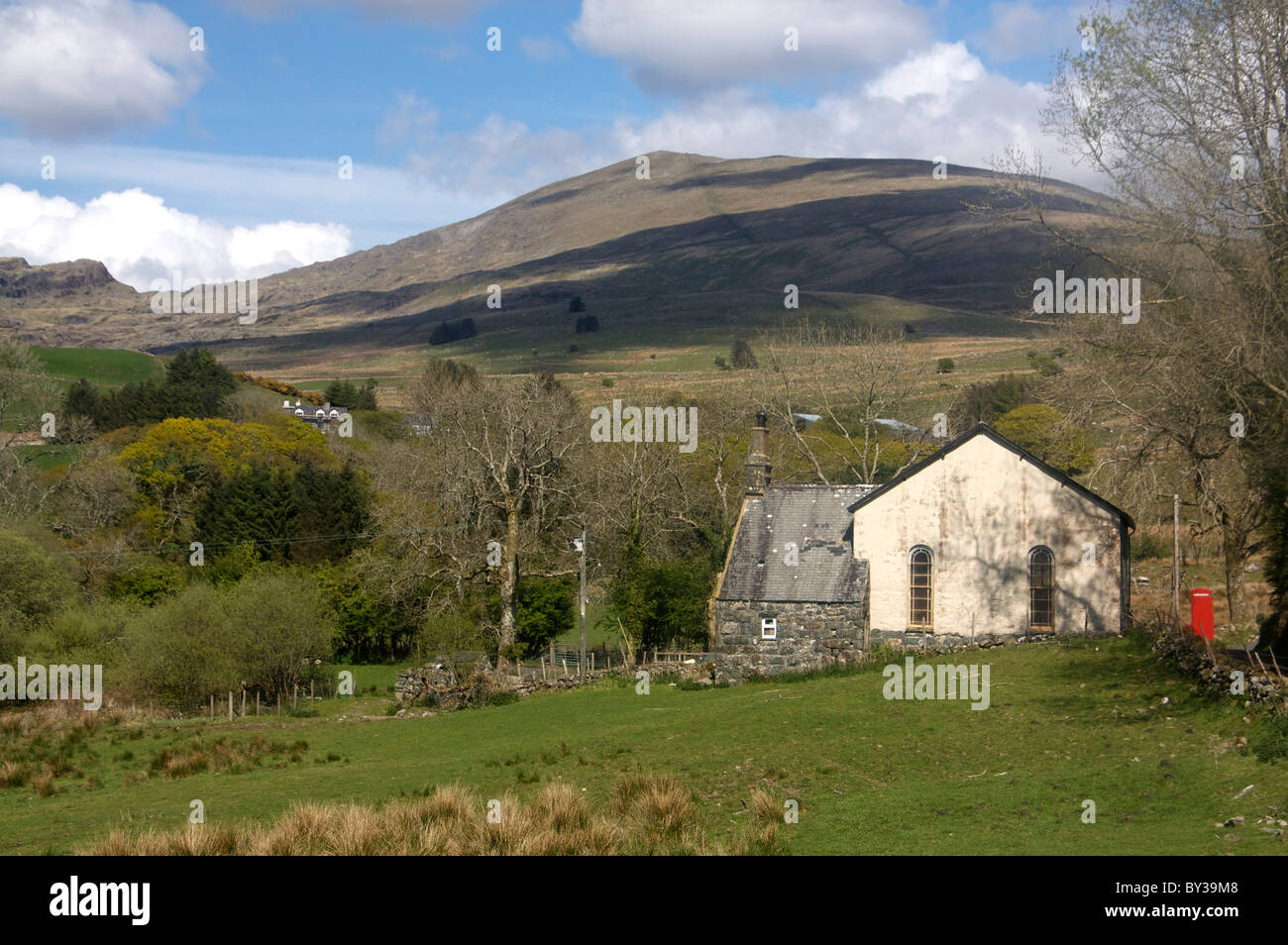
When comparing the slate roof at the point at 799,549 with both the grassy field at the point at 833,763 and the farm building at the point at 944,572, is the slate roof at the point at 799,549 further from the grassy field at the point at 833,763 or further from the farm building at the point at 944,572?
the grassy field at the point at 833,763

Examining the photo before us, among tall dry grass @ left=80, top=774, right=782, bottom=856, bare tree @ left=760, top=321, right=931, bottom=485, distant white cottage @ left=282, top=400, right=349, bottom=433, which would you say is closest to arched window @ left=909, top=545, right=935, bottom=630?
bare tree @ left=760, top=321, right=931, bottom=485

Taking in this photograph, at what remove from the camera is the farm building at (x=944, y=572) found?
1420 inches

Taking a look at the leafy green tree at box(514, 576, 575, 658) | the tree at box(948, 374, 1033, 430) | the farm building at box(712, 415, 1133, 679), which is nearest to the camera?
the farm building at box(712, 415, 1133, 679)

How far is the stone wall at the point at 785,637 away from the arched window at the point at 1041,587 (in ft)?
17.7

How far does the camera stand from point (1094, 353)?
1346 inches

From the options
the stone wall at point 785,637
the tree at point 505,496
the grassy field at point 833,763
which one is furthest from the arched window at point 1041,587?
the tree at point 505,496

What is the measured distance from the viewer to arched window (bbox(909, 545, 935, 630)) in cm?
3738

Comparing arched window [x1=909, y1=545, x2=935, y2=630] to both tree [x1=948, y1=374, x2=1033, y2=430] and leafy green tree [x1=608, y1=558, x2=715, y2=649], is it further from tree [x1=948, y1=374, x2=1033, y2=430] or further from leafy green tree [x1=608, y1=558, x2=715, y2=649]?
tree [x1=948, y1=374, x2=1033, y2=430]

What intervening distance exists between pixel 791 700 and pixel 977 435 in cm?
1281

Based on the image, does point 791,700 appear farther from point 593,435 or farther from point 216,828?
point 593,435

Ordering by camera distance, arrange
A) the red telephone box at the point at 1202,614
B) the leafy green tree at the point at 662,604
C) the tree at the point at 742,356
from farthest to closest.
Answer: the tree at the point at 742,356 < the leafy green tree at the point at 662,604 < the red telephone box at the point at 1202,614

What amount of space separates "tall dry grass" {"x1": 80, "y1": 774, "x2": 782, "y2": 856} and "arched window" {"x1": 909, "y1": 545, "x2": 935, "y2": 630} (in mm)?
20848

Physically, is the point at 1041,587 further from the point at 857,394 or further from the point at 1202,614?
the point at 857,394
